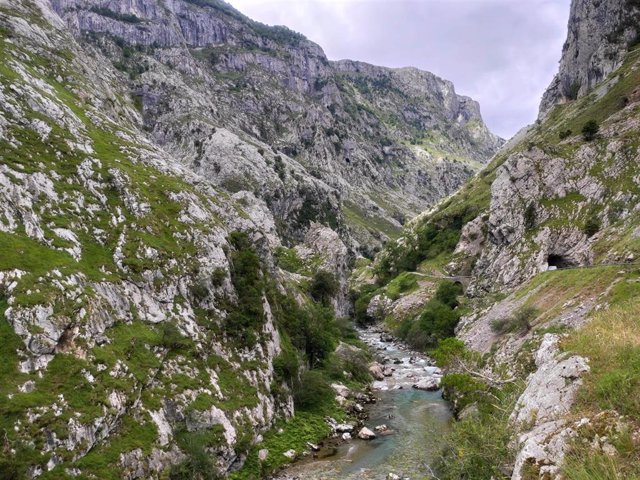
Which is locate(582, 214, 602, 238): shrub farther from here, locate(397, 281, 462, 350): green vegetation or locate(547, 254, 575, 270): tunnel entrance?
locate(397, 281, 462, 350): green vegetation

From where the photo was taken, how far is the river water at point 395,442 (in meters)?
35.5

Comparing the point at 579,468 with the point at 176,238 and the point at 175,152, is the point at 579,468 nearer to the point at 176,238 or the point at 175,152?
the point at 176,238

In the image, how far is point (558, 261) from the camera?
80.9 meters

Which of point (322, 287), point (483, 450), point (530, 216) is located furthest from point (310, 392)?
point (530, 216)

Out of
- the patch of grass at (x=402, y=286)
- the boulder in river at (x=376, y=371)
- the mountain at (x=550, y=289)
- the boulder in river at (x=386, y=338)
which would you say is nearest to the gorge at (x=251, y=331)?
the mountain at (x=550, y=289)

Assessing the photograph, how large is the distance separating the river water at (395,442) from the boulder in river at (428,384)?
1.09 m

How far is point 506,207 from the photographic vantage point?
9844cm

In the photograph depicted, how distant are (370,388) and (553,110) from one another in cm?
14692

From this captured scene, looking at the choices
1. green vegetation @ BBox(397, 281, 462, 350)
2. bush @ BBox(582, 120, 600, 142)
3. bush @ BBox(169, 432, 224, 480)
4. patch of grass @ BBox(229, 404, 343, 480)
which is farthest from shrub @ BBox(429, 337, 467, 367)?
bush @ BBox(582, 120, 600, 142)

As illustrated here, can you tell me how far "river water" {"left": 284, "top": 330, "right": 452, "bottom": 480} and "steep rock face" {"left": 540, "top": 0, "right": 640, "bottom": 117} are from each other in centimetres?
13396

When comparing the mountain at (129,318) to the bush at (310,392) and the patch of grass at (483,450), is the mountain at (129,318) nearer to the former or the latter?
the bush at (310,392)

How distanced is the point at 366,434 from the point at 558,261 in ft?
190

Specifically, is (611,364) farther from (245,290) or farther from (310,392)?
(245,290)

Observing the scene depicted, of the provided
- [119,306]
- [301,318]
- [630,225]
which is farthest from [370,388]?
[630,225]
